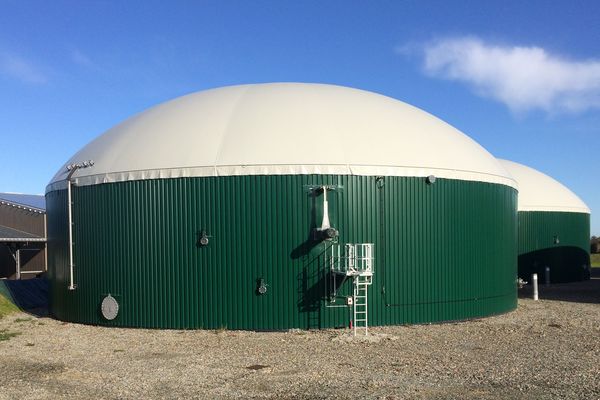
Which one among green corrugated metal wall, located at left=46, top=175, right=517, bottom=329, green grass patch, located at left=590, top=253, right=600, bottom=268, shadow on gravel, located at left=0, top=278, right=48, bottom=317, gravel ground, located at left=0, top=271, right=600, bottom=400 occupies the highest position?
green corrugated metal wall, located at left=46, top=175, right=517, bottom=329

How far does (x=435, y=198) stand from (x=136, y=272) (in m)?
9.01

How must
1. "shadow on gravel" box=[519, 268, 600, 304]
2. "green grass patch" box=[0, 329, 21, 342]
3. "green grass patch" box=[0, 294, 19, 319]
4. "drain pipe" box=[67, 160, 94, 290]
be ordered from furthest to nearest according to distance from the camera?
"shadow on gravel" box=[519, 268, 600, 304] < "green grass patch" box=[0, 294, 19, 319] < "drain pipe" box=[67, 160, 94, 290] < "green grass patch" box=[0, 329, 21, 342]

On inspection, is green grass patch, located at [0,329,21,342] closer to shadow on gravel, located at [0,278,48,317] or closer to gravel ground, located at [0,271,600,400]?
gravel ground, located at [0,271,600,400]

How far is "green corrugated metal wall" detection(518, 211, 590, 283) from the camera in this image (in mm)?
32812

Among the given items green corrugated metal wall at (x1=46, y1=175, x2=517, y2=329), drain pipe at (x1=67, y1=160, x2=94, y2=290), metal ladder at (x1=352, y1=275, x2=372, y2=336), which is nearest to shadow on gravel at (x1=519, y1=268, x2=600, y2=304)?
green corrugated metal wall at (x1=46, y1=175, x2=517, y2=329)

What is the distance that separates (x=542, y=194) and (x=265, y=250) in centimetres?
2254

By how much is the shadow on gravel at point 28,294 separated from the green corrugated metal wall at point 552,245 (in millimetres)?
23394

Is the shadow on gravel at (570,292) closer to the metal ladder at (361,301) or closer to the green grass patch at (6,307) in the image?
the metal ladder at (361,301)

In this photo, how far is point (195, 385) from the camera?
11102mm

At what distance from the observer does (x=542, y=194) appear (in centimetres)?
3419

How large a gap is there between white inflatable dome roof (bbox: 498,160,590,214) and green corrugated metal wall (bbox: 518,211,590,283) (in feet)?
1.15

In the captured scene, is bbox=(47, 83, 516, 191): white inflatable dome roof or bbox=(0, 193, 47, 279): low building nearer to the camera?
bbox=(47, 83, 516, 191): white inflatable dome roof

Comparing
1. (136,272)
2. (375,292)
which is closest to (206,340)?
(136,272)

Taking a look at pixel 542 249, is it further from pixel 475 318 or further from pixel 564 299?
pixel 475 318
